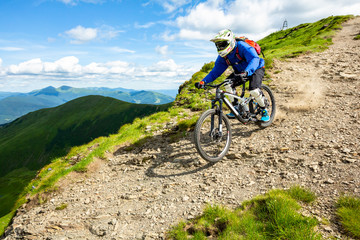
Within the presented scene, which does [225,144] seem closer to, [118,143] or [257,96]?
[257,96]

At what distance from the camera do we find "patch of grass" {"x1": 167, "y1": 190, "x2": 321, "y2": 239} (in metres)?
3.82

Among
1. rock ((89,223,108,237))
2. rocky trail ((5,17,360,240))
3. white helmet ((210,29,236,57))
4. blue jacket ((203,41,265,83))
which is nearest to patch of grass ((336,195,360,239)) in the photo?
rocky trail ((5,17,360,240))

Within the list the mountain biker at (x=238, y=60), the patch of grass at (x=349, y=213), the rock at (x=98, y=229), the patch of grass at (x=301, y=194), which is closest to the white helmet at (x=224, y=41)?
the mountain biker at (x=238, y=60)

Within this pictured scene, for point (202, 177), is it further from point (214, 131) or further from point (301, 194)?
point (301, 194)

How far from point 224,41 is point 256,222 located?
20.3 feet

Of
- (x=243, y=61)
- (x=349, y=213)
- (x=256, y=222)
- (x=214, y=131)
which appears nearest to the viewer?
(x=349, y=213)

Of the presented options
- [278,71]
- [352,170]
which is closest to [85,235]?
[352,170]

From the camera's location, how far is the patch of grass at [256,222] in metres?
3.82


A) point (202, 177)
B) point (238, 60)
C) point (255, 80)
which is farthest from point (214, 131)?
point (238, 60)

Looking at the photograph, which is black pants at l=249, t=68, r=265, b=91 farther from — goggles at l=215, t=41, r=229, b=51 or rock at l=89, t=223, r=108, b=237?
rock at l=89, t=223, r=108, b=237

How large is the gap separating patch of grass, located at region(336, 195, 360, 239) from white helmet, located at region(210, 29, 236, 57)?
5.86 meters

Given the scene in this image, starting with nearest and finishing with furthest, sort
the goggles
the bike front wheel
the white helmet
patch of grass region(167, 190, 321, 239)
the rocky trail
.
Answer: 1. patch of grass region(167, 190, 321, 239)
2. the rocky trail
3. the bike front wheel
4. the white helmet
5. the goggles

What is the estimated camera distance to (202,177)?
694 cm

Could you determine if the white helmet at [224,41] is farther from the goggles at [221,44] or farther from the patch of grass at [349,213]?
the patch of grass at [349,213]
